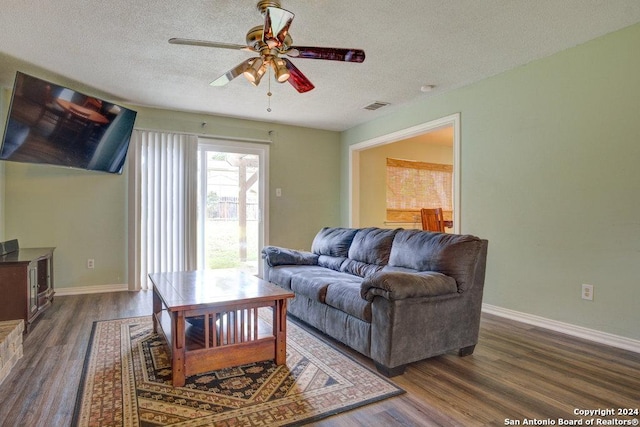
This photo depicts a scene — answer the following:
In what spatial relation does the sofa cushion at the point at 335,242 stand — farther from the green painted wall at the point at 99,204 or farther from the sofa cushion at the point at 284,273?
the green painted wall at the point at 99,204

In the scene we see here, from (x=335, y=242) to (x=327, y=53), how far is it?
1.97 m

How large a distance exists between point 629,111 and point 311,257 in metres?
2.89

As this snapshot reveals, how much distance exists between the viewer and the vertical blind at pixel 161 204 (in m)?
4.61

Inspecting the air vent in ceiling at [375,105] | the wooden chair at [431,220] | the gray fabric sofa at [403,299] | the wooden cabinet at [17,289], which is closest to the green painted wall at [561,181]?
the air vent in ceiling at [375,105]

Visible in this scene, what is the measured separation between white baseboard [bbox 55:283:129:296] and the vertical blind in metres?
0.15

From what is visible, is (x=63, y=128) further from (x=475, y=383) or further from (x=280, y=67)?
(x=475, y=383)

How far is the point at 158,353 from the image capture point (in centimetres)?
253

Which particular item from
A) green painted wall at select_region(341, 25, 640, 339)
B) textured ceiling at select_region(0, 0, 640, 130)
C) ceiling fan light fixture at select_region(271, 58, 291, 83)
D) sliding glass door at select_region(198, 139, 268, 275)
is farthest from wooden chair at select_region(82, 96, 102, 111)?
green painted wall at select_region(341, 25, 640, 339)

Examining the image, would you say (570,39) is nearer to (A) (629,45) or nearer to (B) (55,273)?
(A) (629,45)

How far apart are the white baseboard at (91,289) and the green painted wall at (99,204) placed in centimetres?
5

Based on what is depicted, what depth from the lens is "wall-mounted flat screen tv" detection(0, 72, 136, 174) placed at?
3178mm

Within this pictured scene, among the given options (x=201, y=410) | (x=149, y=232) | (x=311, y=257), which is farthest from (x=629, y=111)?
(x=149, y=232)

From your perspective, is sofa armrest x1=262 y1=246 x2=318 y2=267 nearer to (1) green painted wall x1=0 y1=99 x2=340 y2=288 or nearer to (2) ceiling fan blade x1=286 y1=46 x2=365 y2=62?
(1) green painted wall x1=0 y1=99 x2=340 y2=288

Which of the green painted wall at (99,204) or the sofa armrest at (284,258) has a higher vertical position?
the green painted wall at (99,204)
